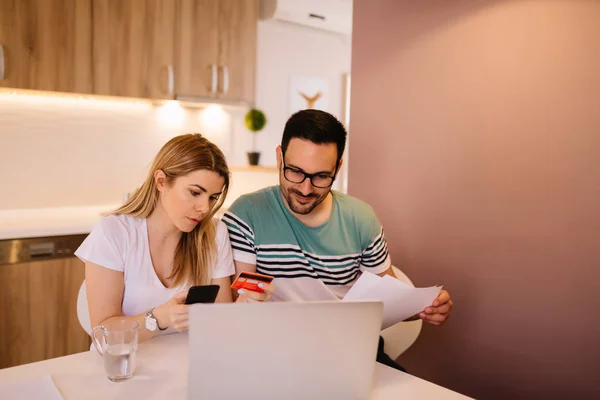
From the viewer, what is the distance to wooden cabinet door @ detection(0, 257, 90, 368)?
2316mm

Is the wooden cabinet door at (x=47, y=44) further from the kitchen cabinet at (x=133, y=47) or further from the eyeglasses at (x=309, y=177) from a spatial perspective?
the eyeglasses at (x=309, y=177)

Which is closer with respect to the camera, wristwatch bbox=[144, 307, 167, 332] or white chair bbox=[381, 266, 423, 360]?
wristwatch bbox=[144, 307, 167, 332]

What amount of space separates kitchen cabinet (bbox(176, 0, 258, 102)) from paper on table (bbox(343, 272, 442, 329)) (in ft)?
7.33

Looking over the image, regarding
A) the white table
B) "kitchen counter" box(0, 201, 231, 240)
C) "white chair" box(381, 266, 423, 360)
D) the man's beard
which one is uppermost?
the man's beard

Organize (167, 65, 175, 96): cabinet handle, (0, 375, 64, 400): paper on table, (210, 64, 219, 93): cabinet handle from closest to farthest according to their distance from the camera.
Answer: (0, 375, 64, 400): paper on table → (167, 65, 175, 96): cabinet handle → (210, 64, 219, 93): cabinet handle

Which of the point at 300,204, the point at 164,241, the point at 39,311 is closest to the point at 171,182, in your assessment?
the point at 164,241

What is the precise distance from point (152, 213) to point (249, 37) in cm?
219

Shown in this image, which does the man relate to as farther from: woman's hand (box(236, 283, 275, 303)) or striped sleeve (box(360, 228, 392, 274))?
woman's hand (box(236, 283, 275, 303))

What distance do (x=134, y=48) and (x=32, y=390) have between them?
229cm

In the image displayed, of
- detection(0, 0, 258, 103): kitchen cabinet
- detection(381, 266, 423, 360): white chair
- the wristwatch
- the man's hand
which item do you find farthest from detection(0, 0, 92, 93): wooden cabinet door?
the man's hand

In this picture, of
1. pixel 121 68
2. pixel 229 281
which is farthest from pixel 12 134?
pixel 229 281

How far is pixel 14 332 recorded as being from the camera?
234 centimetres

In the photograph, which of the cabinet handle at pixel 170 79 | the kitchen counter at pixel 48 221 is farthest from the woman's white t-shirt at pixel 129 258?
the cabinet handle at pixel 170 79

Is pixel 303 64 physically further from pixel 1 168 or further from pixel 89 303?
pixel 89 303
